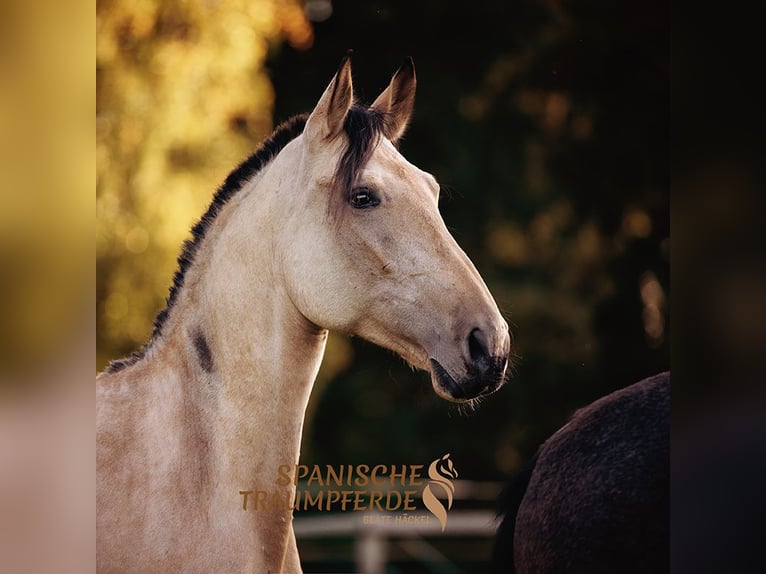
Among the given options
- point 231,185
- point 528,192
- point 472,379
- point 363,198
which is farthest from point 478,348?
point 231,185

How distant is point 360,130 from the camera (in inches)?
113

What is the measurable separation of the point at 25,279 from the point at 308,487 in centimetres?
152

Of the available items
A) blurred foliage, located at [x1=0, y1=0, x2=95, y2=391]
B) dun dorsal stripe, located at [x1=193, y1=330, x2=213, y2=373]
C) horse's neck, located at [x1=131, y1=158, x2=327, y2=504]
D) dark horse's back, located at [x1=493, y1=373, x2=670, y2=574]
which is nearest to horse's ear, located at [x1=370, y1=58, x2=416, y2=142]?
horse's neck, located at [x1=131, y1=158, x2=327, y2=504]

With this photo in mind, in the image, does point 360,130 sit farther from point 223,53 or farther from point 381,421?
point 381,421

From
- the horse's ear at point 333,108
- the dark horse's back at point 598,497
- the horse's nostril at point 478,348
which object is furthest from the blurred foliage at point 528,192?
the horse's nostril at point 478,348

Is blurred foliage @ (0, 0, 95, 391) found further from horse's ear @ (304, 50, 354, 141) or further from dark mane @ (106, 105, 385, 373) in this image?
horse's ear @ (304, 50, 354, 141)

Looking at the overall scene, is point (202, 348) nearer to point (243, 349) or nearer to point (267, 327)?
point (243, 349)

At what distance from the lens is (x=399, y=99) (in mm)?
3230

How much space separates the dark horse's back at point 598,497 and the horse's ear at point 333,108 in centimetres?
170

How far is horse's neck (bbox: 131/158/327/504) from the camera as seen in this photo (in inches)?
117

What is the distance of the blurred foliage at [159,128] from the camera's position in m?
3.35

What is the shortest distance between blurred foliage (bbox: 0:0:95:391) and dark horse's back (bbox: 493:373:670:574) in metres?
2.10

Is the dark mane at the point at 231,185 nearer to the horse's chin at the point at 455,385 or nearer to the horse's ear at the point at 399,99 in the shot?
the horse's ear at the point at 399,99

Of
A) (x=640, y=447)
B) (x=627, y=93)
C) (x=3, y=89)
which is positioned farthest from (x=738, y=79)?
(x=3, y=89)
